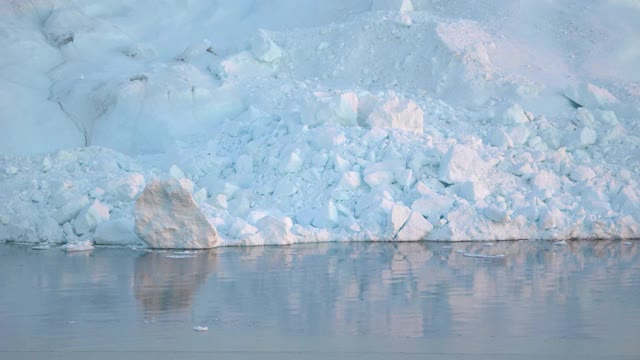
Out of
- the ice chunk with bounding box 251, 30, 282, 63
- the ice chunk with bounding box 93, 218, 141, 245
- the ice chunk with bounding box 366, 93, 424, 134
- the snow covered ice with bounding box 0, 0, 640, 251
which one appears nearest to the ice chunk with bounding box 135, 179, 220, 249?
the snow covered ice with bounding box 0, 0, 640, 251

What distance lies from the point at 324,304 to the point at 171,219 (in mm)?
5128

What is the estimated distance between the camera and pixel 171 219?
13.2 metres

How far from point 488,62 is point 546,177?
14.9 ft

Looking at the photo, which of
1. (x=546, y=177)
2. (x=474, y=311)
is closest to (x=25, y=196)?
(x=546, y=177)

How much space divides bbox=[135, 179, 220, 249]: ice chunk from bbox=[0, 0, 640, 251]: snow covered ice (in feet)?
0.09

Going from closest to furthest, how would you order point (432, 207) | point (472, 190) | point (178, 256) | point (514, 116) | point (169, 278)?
point (169, 278) → point (178, 256) → point (432, 207) → point (472, 190) → point (514, 116)

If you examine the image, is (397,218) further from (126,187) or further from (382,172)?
(126,187)

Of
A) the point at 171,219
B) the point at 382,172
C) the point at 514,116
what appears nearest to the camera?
the point at 171,219

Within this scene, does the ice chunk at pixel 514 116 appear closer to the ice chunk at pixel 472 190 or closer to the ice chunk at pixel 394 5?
the ice chunk at pixel 472 190

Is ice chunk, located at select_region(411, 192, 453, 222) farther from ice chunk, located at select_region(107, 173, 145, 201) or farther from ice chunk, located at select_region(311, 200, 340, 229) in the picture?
ice chunk, located at select_region(107, 173, 145, 201)

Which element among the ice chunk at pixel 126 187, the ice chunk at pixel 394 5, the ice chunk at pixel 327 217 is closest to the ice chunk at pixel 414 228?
the ice chunk at pixel 327 217

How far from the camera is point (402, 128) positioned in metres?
15.9

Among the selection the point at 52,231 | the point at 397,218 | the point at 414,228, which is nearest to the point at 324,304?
the point at 397,218

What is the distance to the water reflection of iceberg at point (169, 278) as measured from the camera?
875 cm
